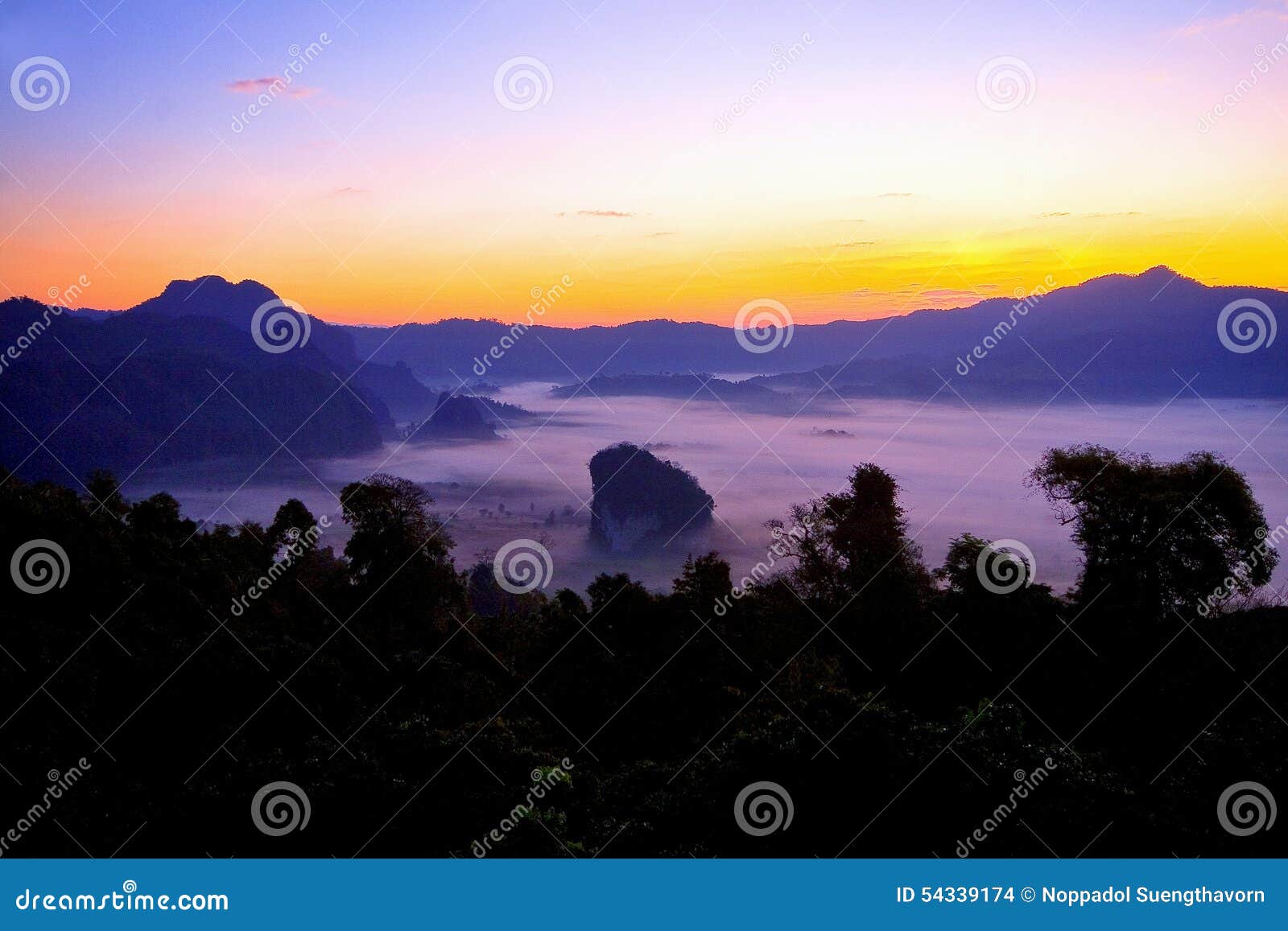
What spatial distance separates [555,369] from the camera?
184 metres

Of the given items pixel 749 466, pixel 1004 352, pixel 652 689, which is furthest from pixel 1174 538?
pixel 1004 352

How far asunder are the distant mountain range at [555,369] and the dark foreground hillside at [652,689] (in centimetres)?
4223

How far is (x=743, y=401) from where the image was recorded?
13975 centimetres

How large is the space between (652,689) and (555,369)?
549ft

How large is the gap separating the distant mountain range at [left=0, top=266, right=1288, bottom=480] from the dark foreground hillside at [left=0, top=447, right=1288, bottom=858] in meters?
42.2

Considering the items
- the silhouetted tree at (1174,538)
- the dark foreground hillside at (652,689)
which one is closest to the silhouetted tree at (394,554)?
the dark foreground hillside at (652,689)

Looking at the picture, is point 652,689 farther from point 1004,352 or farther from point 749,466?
point 1004,352

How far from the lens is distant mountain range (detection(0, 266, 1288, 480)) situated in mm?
96500

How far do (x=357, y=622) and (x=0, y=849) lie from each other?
14993mm

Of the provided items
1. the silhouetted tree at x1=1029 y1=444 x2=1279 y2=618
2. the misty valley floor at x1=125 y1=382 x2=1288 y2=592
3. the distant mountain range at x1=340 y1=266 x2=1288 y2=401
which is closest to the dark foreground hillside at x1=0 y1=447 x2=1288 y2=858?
the silhouetted tree at x1=1029 y1=444 x2=1279 y2=618

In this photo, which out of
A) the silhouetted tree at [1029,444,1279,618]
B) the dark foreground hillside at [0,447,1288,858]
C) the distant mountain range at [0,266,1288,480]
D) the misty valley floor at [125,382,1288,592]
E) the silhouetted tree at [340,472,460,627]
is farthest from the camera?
the distant mountain range at [0,266,1288,480]

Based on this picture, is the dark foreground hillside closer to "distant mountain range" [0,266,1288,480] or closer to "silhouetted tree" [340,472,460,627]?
"silhouetted tree" [340,472,460,627]

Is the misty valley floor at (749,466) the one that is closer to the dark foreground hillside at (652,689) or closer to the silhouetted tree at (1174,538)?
the silhouetted tree at (1174,538)

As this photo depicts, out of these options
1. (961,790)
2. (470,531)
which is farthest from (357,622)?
(470,531)
